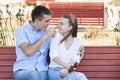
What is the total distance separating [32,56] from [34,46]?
20cm

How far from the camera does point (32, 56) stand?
14.9 feet

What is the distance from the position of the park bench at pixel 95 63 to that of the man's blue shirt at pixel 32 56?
31 cm

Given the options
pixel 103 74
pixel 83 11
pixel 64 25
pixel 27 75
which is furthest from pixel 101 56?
pixel 83 11

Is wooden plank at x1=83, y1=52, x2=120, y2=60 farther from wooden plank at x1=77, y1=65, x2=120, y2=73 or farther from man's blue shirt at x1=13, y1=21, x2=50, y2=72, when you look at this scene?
man's blue shirt at x1=13, y1=21, x2=50, y2=72

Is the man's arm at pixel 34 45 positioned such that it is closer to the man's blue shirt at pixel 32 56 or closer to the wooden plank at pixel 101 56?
the man's blue shirt at pixel 32 56

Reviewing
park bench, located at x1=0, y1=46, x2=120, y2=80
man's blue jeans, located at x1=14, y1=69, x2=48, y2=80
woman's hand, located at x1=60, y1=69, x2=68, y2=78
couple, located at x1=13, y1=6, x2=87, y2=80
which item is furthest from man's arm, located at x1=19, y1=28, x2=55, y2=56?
park bench, located at x1=0, y1=46, x2=120, y2=80

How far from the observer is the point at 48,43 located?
4613 mm

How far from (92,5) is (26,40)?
7.58 m

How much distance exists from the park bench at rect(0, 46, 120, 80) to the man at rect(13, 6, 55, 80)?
31 centimetres

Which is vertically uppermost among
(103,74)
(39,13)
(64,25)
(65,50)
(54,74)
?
(39,13)

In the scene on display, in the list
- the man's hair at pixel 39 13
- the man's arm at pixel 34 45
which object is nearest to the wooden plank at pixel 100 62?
the man's arm at pixel 34 45

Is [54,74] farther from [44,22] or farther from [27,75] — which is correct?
[44,22]

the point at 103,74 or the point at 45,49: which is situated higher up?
the point at 45,49

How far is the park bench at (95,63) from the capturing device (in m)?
4.84
